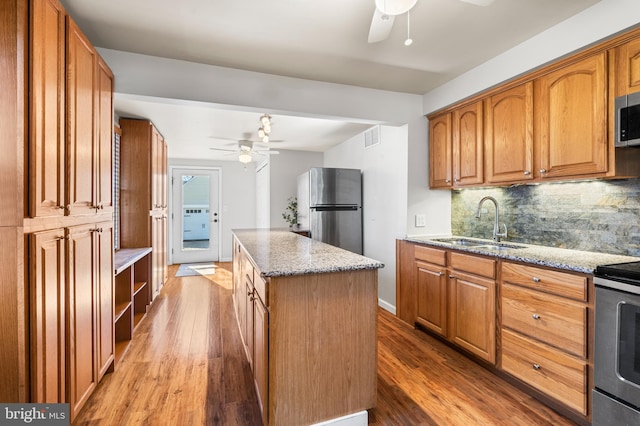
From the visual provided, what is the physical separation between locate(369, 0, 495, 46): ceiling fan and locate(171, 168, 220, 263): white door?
5940 millimetres

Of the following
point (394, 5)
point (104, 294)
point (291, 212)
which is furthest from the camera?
point (291, 212)

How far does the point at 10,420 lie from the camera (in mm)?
1263

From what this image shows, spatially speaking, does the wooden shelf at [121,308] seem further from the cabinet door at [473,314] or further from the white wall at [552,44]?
the white wall at [552,44]

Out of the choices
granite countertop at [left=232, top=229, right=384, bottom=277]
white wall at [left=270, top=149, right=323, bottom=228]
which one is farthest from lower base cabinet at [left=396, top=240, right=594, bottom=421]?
white wall at [left=270, top=149, right=323, bottom=228]

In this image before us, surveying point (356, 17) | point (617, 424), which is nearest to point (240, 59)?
point (356, 17)

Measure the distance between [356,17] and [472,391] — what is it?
2.51 m

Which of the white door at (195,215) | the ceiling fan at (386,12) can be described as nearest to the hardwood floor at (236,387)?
the ceiling fan at (386,12)

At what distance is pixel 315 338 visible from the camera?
1.66 meters

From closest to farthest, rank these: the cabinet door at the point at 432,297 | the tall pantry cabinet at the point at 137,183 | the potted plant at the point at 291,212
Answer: the cabinet door at the point at 432,297
the tall pantry cabinet at the point at 137,183
the potted plant at the point at 291,212

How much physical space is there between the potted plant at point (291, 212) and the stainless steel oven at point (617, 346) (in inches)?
166

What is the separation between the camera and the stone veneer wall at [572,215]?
1986 mm

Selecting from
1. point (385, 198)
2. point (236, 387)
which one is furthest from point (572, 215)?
point (236, 387)

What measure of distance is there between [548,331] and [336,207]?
9.24ft

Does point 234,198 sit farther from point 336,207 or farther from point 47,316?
point 47,316
